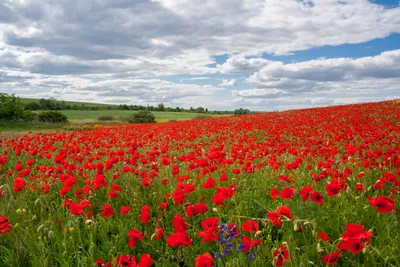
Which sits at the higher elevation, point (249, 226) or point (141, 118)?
point (141, 118)

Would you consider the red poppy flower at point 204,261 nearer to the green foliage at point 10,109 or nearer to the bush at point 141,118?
the green foliage at point 10,109

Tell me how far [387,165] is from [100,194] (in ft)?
17.0

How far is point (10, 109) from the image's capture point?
37.9 m

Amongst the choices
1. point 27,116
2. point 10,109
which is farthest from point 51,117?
point 10,109

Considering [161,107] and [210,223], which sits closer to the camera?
[210,223]

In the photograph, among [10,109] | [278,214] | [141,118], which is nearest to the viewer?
[278,214]

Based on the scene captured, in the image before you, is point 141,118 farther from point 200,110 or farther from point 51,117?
point 200,110

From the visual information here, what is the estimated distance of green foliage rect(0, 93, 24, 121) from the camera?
37719 mm

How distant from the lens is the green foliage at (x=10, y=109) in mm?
37719

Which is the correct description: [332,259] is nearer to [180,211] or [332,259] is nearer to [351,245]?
[351,245]

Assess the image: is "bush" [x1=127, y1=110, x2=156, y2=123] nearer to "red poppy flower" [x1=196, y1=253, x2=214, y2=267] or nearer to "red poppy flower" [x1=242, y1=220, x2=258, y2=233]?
"red poppy flower" [x1=242, y1=220, x2=258, y2=233]

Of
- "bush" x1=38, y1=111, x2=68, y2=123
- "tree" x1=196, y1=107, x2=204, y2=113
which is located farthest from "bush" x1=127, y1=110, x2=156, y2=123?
"tree" x1=196, y1=107, x2=204, y2=113

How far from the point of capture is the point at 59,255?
3211 millimetres

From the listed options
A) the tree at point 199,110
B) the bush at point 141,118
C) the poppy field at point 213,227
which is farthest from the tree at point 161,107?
the poppy field at point 213,227
